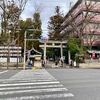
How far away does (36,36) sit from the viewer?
3435 inches

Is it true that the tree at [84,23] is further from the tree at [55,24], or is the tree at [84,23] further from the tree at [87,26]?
the tree at [55,24]

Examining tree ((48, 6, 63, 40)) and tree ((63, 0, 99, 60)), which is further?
tree ((48, 6, 63, 40))

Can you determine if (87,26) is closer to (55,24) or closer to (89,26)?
(89,26)

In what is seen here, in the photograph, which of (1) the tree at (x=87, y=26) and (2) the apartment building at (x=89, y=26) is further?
(2) the apartment building at (x=89, y=26)

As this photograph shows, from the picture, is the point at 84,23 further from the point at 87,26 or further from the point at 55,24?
the point at 55,24

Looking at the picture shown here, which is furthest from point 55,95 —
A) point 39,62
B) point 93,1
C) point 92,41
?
point 92,41

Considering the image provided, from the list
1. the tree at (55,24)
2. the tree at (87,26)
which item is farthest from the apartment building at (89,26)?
the tree at (55,24)

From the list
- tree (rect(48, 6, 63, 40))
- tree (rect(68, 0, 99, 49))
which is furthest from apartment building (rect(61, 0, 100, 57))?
tree (rect(48, 6, 63, 40))

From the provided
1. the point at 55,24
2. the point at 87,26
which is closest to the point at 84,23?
the point at 87,26

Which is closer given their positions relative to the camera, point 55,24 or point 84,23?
point 84,23

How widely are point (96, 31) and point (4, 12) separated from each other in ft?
89.4

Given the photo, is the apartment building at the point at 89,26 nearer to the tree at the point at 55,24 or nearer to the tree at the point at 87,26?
the tree at the point at 87,26

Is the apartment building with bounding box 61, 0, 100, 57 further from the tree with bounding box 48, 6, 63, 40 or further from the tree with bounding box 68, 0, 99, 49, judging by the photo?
the tree with bounding box 48, 6, 63, 40

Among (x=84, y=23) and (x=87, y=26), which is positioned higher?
(x=87, y=26)
